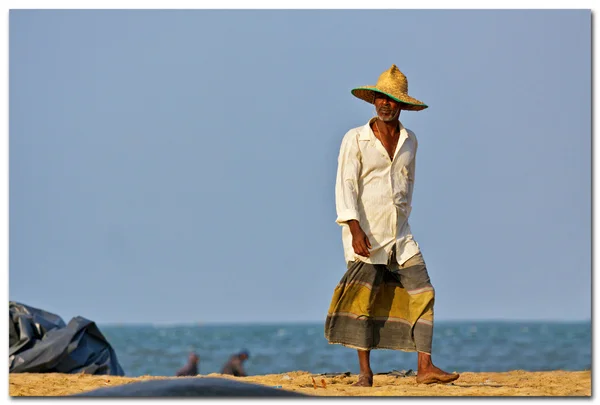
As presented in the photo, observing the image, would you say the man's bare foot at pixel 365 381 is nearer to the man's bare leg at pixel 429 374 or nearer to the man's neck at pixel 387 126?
the man's bare leg at pixel 429 374

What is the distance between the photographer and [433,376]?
25.4ft

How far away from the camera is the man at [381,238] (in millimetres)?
7777

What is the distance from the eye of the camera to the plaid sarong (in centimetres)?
780

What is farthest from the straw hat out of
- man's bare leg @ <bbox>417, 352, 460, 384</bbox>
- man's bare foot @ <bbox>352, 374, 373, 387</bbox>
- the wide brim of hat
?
man's bare foot @ <bbox>352, 374, 373, 387</bbox>

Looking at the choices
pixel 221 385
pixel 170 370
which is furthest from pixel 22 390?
pixel 170 370

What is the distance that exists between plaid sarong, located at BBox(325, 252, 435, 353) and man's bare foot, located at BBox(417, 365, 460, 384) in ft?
0.46

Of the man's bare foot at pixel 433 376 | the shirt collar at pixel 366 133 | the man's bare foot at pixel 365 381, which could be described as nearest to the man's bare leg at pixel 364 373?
the man's bare foot at pixel 365 381

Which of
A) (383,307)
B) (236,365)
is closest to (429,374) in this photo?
(383,307)

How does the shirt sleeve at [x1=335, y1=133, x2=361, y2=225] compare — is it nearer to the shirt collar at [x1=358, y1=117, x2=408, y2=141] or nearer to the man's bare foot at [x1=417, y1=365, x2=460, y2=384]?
the shirt collar at [x1=358, y1=117, x2=408, y2=141]

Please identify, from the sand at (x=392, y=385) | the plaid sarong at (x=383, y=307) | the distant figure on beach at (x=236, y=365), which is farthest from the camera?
the distant figure on beach at (x=236, y=365)

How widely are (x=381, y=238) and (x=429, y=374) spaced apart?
0.98m

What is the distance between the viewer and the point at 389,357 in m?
35.3

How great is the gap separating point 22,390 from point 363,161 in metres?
2.95

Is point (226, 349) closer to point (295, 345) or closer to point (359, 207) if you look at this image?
point (295, 345)
